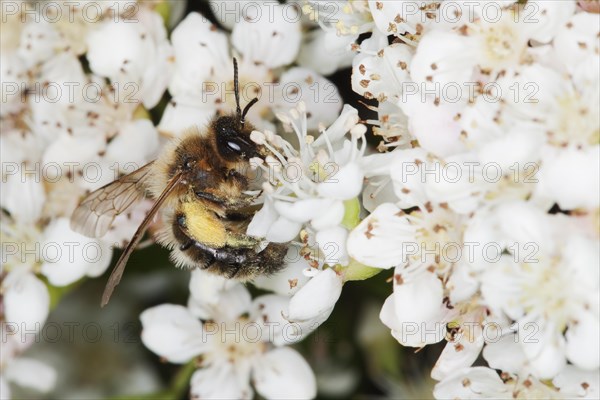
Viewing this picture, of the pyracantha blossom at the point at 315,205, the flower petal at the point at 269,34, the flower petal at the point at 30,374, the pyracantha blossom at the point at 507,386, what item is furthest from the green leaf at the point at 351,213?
the flower petal at the point at 30,374

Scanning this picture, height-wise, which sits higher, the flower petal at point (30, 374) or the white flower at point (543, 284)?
the white flower at point (543, 284)

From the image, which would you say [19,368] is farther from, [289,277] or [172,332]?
[289,277]

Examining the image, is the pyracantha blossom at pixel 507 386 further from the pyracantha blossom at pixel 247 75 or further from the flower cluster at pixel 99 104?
the pyracantha blossom at pixel 247 75

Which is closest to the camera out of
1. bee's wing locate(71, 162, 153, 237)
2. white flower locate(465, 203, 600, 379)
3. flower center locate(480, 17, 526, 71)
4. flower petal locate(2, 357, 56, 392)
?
white flower locate(465, 203, 600, 379)

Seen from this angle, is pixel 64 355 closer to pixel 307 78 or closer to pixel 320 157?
pixel 307 78

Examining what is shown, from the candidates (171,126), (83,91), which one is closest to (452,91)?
(171,126)

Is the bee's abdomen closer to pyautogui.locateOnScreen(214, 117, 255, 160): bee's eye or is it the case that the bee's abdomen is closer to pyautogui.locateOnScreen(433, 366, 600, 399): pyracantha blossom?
pyautogui.locateOnScreen(214, 117, 255, 160): bee's eye

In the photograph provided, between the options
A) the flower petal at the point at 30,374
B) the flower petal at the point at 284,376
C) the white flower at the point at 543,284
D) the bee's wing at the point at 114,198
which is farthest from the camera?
the flower petal at the point at 30,374

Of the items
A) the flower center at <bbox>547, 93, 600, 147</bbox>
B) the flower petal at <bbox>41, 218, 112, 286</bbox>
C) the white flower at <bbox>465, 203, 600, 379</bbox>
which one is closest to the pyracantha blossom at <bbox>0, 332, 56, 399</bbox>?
the flower petal at <bbox>41, 218, 112, 286</bbox>
